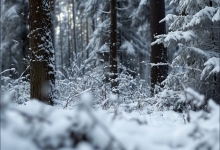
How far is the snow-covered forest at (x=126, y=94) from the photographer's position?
3.70 ft

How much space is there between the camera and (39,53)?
4844mm

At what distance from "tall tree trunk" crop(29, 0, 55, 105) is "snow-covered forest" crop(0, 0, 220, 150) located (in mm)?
19

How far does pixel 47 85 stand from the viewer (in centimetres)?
489

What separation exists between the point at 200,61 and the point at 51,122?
4281 mm

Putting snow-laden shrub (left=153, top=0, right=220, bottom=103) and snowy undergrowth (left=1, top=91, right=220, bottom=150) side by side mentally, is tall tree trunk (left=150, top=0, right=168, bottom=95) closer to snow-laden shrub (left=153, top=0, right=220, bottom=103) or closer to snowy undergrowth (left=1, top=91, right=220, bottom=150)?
snow-laden shrub (left=153, top=0, right=220, bottom=103)

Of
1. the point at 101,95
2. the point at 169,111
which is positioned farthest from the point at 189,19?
the point at 101,95

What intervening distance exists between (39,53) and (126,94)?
115 inches

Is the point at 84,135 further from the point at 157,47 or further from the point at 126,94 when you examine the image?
the point at 157,47

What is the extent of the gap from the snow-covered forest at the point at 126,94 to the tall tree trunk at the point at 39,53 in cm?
2

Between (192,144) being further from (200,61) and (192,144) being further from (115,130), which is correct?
(200,61)

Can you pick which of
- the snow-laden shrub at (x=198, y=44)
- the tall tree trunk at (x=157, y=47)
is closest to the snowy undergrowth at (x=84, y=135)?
the snow-laden shrub at (x=198, y=44)

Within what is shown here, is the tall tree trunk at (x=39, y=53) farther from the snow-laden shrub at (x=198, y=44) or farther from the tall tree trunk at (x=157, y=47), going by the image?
the tall tree trunk at (x=157, y=47)

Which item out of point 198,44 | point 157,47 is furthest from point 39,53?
point 157,47

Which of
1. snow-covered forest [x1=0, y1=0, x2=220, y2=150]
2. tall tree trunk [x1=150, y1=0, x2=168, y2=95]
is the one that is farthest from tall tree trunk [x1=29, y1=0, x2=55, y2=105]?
tall tree trunk [x1=150, y1=0, x2=168, y2=95]
